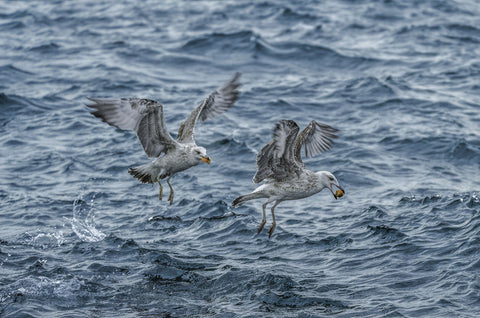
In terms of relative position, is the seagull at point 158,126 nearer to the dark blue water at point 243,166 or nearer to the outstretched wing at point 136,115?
the outstretched wing at point 136,115

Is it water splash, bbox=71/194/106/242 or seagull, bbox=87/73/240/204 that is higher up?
seagull, bbox=87/73/240/204

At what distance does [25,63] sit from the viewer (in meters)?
22.2

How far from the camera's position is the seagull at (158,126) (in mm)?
11031

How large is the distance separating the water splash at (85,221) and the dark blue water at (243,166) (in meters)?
0.05

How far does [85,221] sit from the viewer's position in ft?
42.9

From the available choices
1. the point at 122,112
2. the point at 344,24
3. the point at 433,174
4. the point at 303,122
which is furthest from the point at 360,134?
the point at 344,24

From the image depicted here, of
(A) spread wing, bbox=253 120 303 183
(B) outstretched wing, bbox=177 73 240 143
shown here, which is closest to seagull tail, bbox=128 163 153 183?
(B) outstretched wing, bbox=177 73 240 143

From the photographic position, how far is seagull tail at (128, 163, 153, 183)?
1222 cm

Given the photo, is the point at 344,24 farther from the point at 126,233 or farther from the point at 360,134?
the point at 126,233

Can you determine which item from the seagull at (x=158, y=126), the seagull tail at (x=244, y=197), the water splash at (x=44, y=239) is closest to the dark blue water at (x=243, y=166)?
the water splash at (x=44, y=239)

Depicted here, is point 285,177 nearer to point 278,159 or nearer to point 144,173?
point 278,159

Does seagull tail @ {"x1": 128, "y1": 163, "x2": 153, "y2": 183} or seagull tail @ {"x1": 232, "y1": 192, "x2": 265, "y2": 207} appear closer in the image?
seagull tail @ {"x1": 232, "y1": 192, "x2": 265, "y2": 207}

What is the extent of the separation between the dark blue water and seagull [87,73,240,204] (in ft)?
4.14

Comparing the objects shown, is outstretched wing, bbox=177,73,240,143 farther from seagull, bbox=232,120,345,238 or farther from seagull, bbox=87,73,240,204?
seagull, bbox=232,120,345,238
